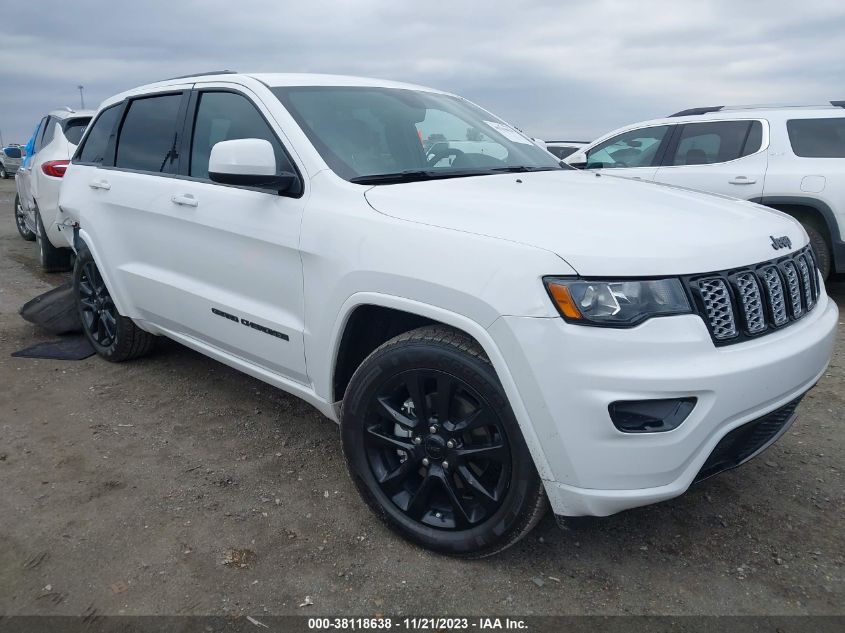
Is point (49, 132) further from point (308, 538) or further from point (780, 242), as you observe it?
point (780, 242)

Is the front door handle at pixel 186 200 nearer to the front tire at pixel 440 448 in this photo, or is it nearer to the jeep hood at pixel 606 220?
the jeep hood at pixel 606 220

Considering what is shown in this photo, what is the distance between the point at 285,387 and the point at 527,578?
4.36 ft

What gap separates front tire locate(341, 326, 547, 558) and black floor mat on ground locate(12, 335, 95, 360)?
9.96ft

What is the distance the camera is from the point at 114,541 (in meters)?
2.68

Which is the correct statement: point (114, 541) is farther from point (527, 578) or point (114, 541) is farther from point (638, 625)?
point (638, 625)

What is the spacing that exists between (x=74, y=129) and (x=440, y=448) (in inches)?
259

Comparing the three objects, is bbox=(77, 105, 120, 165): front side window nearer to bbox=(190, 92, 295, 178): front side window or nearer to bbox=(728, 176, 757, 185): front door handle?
bbox=(190, 92, 295, 178): front side window

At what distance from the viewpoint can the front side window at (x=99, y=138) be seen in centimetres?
442

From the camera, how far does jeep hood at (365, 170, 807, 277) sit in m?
2.06

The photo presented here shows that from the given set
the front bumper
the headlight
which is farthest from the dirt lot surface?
the headlight

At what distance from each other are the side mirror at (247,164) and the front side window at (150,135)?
1047mm

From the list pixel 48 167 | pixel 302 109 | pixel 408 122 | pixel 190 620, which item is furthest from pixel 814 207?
pixel 48 167

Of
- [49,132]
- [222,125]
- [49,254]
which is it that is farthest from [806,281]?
[49,132]

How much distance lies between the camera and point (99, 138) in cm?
454
